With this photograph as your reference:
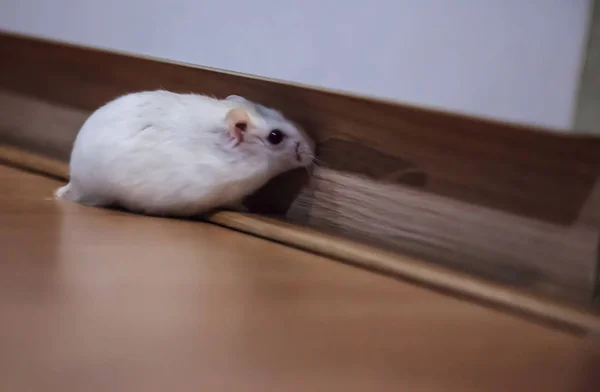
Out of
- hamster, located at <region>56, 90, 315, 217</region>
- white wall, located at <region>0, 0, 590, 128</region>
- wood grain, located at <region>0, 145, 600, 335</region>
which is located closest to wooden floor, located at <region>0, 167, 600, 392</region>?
wood grain, located at <region>0, 145, 600, 335</region>

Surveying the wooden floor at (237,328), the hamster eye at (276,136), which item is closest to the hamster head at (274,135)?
the hamster eye at (276,136)

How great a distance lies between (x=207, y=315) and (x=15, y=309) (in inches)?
6.7

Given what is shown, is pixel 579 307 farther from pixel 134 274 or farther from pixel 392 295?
pixel 134 274

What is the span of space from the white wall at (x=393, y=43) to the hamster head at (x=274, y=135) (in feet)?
0.22

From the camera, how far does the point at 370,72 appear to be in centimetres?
85

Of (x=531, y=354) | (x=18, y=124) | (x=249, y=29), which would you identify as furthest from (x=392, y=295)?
(x=18, y=124)

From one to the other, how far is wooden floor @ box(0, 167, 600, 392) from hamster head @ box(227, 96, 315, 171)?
0.15 meters

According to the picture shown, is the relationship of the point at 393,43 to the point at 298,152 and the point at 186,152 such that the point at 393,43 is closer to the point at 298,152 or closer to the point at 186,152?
the point at 298,152

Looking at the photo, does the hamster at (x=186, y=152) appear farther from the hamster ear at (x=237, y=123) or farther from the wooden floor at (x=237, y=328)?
the wooden floor at (x=237, y=328)

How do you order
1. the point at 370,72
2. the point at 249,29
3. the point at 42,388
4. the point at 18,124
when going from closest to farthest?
the point at 42,388 < the point at 370,72 < the point at 249,29 < the point at 18,124

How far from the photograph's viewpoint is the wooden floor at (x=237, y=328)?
48cm

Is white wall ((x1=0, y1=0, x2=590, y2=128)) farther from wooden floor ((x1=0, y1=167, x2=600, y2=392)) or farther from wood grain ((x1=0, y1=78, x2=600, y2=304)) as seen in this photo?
wooden floor ((x1=0, y1=167, x2=600, y2=392))

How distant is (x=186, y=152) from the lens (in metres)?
0.92

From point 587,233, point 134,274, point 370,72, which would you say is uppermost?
point 370,72
